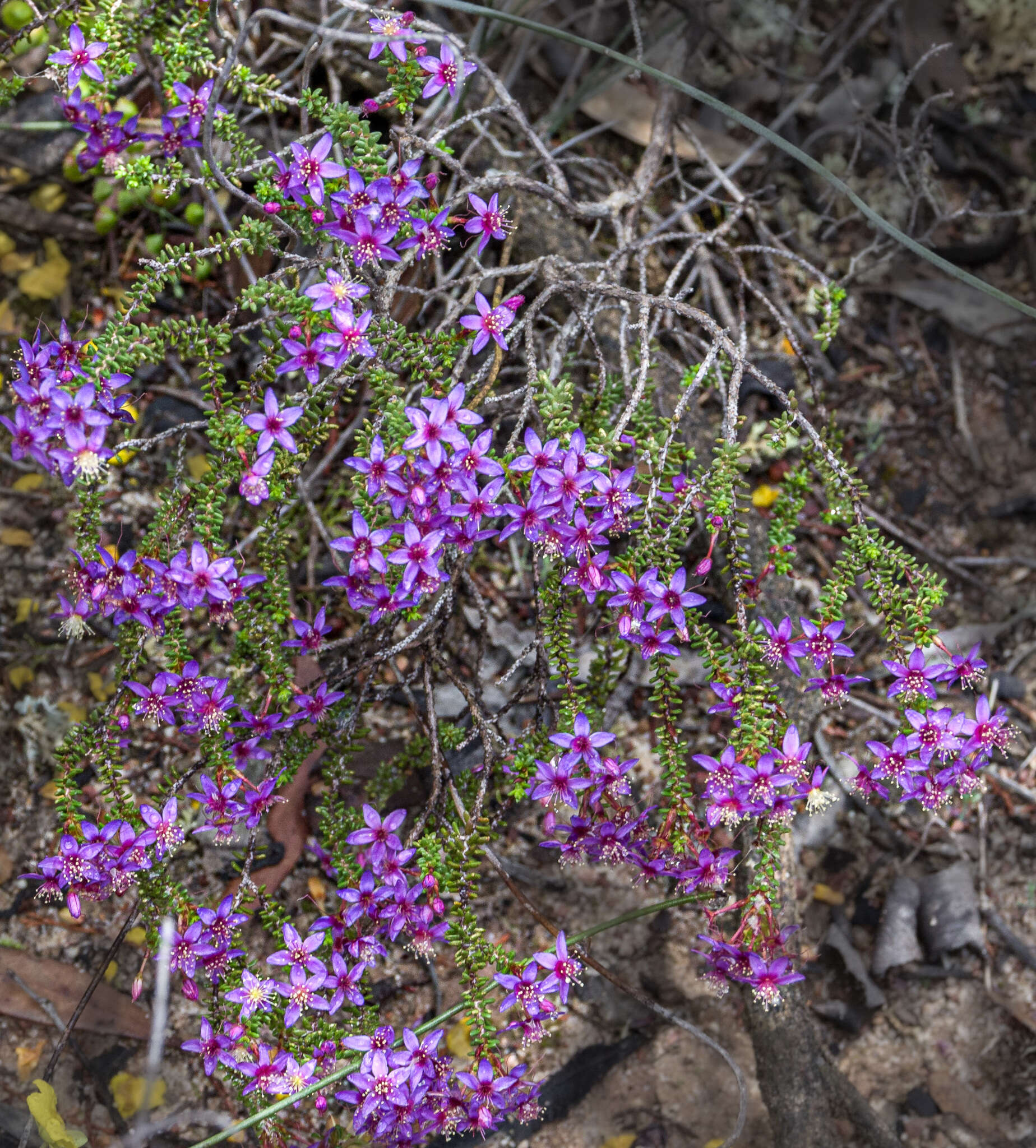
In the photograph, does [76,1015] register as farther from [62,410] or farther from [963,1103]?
[963,1103]

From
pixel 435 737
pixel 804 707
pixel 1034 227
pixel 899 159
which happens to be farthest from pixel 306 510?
pixel 1034 227

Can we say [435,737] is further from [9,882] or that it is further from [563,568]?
[9,882]

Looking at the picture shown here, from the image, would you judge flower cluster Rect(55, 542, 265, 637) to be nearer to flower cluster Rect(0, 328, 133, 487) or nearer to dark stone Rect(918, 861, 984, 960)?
flower cluster Rect(0, 328, 133, 487)

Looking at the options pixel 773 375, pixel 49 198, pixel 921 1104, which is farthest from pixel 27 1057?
pixel 773 375

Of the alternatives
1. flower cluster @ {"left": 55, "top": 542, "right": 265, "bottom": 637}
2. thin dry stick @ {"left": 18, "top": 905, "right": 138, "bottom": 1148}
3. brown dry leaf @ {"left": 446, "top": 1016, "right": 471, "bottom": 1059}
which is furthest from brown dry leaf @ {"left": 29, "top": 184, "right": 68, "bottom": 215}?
brown dry leaf @ {"left": 446, "top": 1016, "right": 471, "bottom": 1059}

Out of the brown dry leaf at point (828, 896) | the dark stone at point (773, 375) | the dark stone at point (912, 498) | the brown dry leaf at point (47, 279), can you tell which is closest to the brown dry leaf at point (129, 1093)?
the brown dry leaf at point (828, 896)

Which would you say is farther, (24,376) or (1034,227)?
(1034,227)
